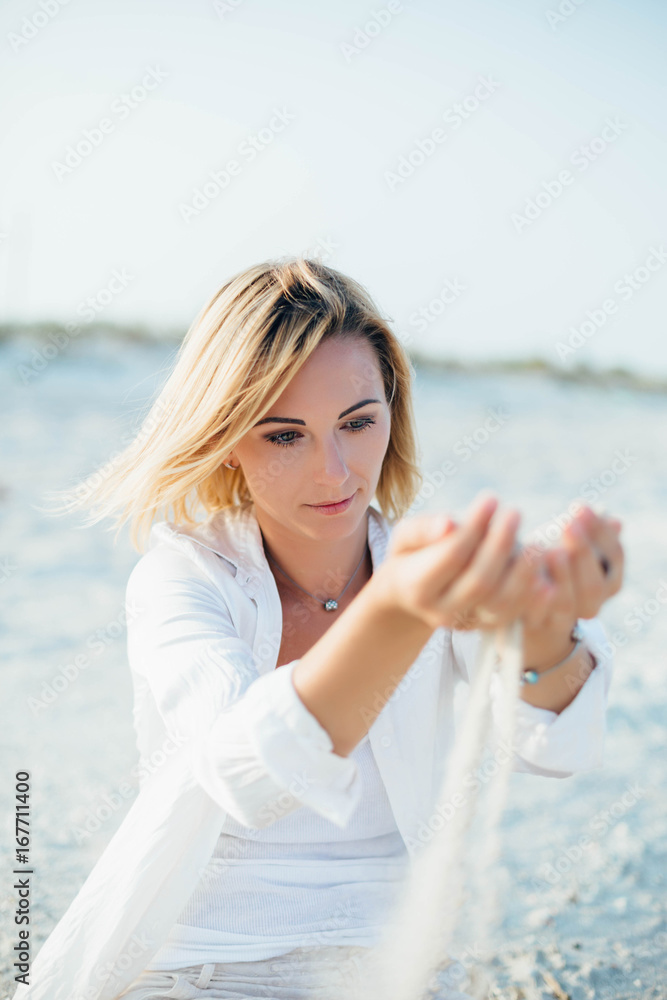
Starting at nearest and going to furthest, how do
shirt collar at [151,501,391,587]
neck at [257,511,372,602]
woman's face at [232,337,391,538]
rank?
woman's face at [232,337,391,538] < shirt collar at [151,501,391,587] < neck at [257,511,372,602]

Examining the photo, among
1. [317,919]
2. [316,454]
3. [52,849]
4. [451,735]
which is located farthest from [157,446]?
[52,849]

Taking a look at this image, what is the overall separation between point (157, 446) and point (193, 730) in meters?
0.82

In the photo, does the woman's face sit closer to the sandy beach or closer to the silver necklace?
the silver necklace

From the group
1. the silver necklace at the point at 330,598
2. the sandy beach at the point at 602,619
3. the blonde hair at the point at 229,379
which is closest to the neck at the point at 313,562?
the silver necklace at the point at 330,598

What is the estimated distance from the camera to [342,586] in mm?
2172

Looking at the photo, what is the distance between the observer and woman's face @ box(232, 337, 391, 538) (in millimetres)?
1844

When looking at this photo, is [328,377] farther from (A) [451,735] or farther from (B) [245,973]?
(B) [245,973]

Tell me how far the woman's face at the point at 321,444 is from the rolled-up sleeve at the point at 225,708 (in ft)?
0.86
